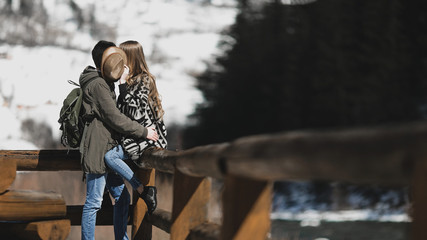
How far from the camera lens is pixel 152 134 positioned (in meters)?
4.30

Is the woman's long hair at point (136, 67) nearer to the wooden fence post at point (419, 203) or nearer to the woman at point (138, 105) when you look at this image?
the woman at point (138, 105)

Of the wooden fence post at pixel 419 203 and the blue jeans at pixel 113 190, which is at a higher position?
the blue jeans at pixel 113 190

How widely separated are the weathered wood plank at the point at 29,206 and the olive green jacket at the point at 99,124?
54cm

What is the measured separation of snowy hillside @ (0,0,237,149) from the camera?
80812 millimetres

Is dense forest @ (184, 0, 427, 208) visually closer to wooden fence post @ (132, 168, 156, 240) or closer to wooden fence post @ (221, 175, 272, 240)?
wooden fence post @ (132, 168, 156, 240)

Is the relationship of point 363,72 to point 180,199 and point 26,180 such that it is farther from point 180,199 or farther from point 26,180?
point 180,199

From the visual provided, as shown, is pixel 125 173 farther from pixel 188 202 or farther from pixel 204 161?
pixel 204 161

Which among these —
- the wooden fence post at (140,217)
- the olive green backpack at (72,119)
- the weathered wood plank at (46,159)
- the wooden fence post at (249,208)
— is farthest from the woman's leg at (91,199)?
the wooden fence post at (249,208)

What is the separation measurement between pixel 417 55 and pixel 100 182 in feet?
157

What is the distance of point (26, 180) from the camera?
36219 millimetres

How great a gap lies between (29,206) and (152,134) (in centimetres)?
87

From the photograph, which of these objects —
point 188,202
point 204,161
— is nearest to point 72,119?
point 188,202

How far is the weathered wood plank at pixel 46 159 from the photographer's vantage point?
15.7 ft

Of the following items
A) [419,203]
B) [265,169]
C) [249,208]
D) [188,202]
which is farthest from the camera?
[188,202]
